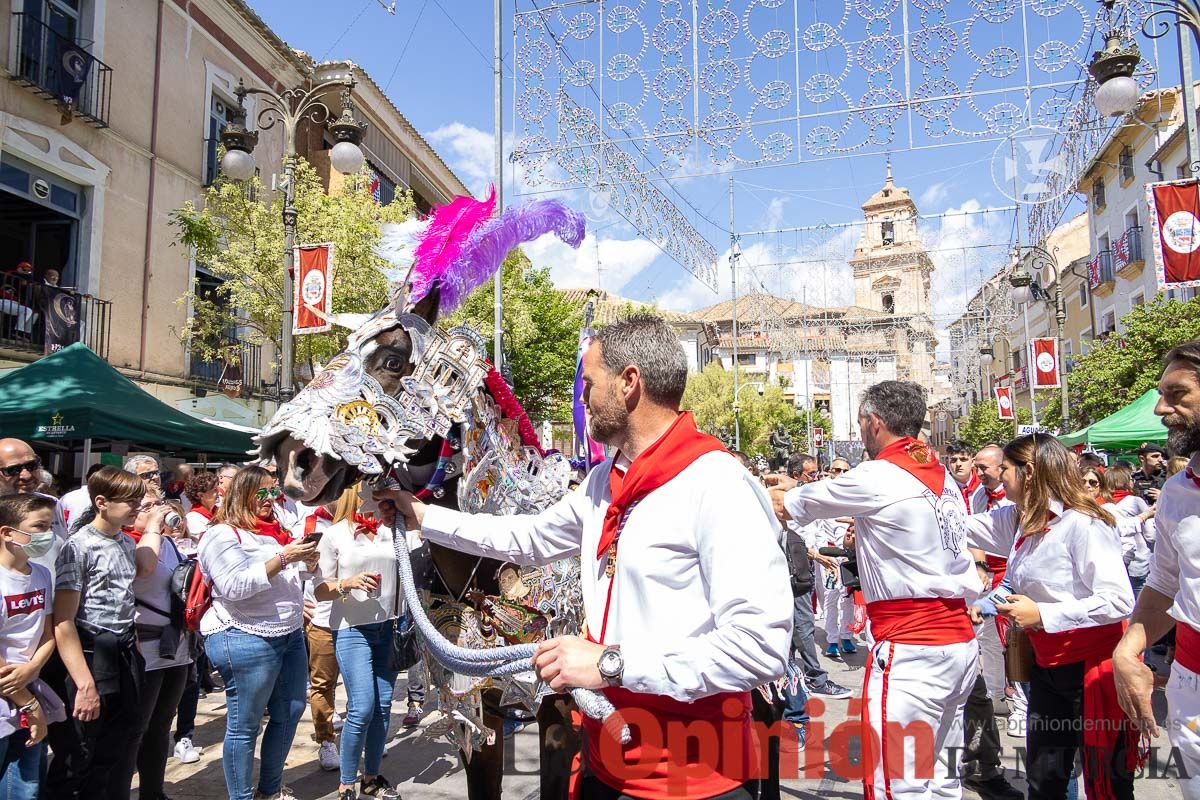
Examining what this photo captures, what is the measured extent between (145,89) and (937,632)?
15629 mm

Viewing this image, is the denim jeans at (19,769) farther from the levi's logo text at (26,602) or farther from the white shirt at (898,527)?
the white shirt at (898,527)

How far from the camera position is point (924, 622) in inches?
123

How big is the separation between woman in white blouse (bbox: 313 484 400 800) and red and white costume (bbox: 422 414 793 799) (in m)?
2.52

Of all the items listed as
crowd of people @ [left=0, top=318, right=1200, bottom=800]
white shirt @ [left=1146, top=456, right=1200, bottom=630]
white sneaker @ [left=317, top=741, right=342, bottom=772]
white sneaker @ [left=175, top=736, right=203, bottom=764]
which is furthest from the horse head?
white sneaker @ [left=175, top=736, right=203, bottom=764]

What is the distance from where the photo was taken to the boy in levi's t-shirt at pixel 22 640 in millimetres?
3037

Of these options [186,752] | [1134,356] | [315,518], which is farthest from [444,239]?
[1134,356]

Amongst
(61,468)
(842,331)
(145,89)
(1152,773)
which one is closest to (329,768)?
(1152,773)

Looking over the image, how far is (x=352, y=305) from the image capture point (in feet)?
44.5

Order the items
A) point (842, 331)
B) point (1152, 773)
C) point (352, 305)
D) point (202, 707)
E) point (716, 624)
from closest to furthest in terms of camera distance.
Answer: point (716, 624)
point (1152, 773)
point (202, 707)
point (352, 305)
point (842, 331)

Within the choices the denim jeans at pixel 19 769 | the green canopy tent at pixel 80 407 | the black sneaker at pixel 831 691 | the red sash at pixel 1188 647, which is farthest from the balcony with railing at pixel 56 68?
the red sash at pixel 1188 647

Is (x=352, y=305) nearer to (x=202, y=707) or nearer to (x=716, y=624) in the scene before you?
(x=202, y=707)

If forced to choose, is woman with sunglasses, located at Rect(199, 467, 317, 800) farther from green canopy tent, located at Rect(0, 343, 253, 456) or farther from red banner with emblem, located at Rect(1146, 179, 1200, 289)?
red banner with emblem, located at Rect(1146, 179, 1200, 289)

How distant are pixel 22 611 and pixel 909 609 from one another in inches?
140

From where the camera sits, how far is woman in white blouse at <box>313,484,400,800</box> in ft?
13.6
